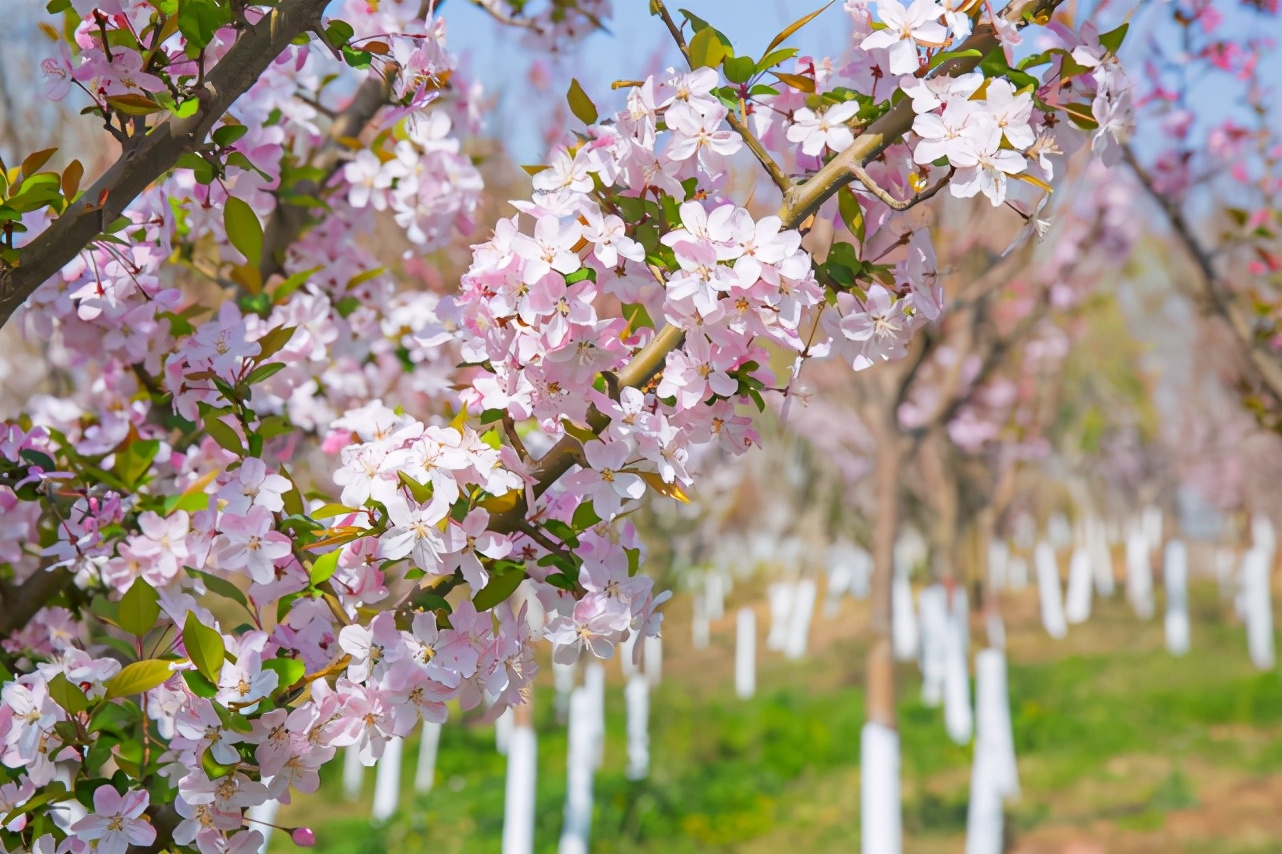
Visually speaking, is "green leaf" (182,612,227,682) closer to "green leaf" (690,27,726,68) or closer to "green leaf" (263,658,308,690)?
"green leaf" (263,658,308,690)

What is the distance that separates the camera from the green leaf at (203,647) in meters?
1.44

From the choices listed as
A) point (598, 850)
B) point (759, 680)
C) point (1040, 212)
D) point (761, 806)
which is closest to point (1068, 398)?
point (759, 680)

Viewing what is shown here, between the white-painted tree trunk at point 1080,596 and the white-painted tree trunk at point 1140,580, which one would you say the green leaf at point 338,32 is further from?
the white-painted tree trunk at point 1140,580

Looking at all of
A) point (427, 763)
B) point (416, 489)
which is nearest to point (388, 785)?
point (427, 763)

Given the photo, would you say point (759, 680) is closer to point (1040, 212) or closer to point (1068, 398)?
point (1068, 398)

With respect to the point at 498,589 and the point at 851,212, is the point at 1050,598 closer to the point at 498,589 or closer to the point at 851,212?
the point at 851,212

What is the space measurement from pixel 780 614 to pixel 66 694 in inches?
717

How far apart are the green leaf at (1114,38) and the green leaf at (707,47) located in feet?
1.79

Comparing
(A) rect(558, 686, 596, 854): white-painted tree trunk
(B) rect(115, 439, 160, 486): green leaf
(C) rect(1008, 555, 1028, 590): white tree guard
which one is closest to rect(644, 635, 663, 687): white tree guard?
(A) rect(558, 686, 596, 854): white-painted tree trunk

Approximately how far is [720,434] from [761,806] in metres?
7.47

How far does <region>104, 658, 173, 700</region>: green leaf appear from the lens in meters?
1.44

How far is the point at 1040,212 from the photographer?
1.47 metres

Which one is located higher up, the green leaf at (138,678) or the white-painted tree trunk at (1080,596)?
the white-painted tree trunk at (1080,596)

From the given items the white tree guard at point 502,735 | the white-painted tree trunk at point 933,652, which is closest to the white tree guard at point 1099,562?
the white-painted tree trunk at point 933,652
